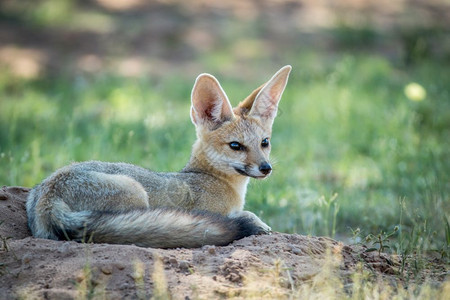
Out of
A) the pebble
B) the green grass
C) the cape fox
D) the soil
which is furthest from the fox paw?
the pebble

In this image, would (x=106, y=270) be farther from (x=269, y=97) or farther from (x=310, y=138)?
(x=310, y=138)

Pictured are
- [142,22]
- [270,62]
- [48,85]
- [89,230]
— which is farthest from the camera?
[142,22]

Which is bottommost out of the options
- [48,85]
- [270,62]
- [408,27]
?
[48,85]

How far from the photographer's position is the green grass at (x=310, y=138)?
20.7ft

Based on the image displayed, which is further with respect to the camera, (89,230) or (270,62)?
(270,62)

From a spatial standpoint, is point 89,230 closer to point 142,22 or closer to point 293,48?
point 293,48

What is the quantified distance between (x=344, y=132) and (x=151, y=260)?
6.17 meters

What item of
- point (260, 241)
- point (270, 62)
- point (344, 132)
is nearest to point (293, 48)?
point (270, 62)

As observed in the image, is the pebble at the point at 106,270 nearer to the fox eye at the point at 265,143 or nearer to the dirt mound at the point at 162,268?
the dirt mound at the point at 162,268

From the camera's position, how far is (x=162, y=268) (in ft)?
12.5

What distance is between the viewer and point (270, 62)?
13.4 meters

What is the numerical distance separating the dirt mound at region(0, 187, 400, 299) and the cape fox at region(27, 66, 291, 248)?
0.13 m

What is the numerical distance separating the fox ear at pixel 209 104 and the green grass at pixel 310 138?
0.93m

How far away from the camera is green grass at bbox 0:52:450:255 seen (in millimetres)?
6320
